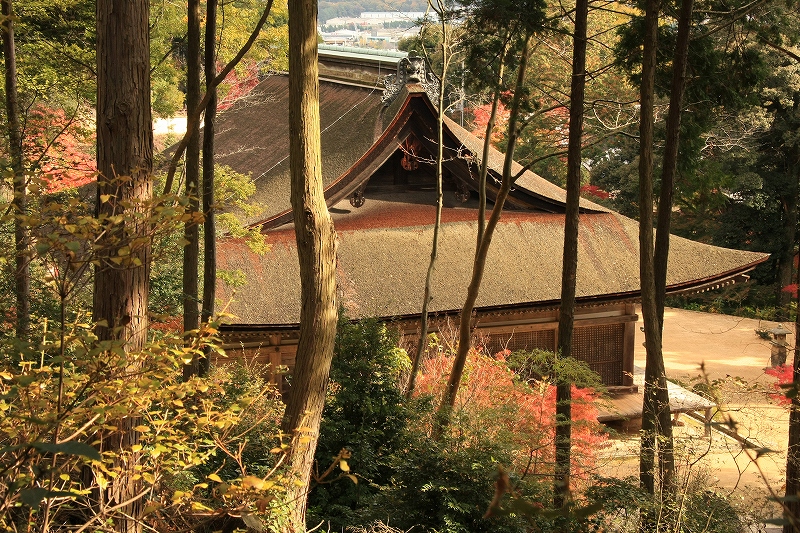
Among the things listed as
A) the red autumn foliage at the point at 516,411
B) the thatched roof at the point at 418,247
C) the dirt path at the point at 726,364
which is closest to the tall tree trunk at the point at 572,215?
the red autumn foliage at the point at 516,411

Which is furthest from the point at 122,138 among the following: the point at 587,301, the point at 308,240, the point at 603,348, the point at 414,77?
the point at 603,348

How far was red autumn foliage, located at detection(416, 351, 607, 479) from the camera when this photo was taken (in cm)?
866

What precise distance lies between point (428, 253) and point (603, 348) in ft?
12.5

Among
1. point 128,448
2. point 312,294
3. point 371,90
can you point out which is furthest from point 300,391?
point 371,90

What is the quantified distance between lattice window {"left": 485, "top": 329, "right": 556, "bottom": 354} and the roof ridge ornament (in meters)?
4.41

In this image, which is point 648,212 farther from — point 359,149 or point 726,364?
point 726,364

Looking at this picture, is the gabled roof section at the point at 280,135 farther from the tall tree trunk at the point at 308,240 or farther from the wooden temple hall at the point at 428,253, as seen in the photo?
the tall tree trunk at the point at 308,240

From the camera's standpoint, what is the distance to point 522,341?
570 inches

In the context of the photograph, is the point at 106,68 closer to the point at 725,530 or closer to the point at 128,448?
the point at 128,448

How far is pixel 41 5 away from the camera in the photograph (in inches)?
421

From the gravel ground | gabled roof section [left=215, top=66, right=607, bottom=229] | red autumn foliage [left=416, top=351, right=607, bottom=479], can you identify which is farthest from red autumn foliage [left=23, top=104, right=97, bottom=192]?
Result: the gravel ground

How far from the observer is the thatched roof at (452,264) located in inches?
509

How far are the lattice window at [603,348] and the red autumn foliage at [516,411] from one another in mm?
2734

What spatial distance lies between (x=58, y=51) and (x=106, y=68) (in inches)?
254
